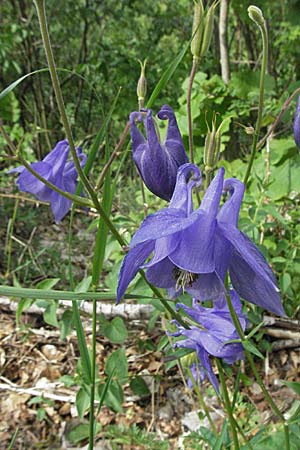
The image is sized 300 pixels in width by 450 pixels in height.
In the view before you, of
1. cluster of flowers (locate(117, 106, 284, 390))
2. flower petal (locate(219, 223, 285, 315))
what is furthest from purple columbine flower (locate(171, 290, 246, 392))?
flower petal (locate(219, 223, 285, 315))

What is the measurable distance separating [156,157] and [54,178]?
629mm

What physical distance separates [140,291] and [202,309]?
474 mm

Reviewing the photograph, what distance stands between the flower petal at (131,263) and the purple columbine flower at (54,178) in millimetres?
716

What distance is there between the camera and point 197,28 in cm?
98

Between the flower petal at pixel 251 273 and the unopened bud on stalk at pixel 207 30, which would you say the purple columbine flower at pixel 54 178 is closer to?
the unopened bud on stalk at pixel 207 30

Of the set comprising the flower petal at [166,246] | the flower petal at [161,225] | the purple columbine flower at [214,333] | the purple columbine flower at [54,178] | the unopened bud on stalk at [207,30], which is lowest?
the purple columbine flower at [214,333]

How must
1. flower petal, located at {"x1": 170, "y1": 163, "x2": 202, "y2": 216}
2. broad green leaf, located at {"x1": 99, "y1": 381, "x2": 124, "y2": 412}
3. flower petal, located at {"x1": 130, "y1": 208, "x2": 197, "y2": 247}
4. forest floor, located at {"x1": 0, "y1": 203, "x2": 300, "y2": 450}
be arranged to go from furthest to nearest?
forest floor, located at {"x1": 0, "y1": 203, "x2": 300, "y2": 450} < broad green leaf, located at {"x1": 99, "y1": 381, "x2": 124, "y2": 412} < flower petal, located at {"x1": 170, "y1": 163, "x2": 202, "y2": 216} < flower petal, located at {"x1": 130, "y1": 208, "x2": 197, "y2": 247}

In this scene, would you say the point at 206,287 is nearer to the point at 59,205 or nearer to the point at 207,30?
the point at 207,30

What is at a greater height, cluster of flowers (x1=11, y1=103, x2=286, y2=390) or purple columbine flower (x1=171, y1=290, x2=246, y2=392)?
cluster of flowers (x1=11, y1=103, x2=286, y2=390)

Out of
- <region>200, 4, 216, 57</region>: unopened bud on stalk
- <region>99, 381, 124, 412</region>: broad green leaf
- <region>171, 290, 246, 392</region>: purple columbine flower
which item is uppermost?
<region>200, 4, 216, 57</region>: unopened bud on stalk

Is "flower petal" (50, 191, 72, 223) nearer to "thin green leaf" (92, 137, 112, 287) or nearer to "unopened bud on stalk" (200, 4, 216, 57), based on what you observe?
"thin green leaf" (92, 137, 112, 287)

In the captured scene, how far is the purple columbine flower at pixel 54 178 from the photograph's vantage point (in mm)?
1434

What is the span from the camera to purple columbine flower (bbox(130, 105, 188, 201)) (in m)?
0.87

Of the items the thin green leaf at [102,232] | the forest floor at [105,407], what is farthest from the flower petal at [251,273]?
the forest floor at [105,407]
